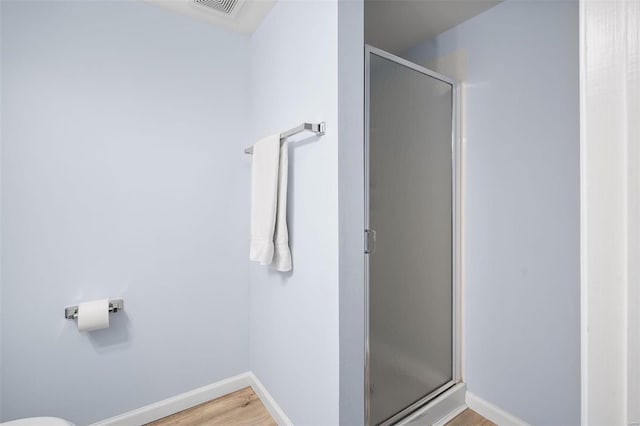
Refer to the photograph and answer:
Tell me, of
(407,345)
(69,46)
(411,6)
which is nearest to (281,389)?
(407,345)

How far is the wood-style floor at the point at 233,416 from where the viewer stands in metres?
1.60

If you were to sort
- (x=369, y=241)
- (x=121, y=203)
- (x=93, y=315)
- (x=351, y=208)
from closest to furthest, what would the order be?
1. (x=351, y=208)
2. (x=369, y=241)
3. (x=93, y=315)
4. (x=121, y=203)

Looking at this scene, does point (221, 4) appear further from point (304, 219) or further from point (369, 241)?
point (369, 241)

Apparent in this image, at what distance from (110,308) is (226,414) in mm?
847

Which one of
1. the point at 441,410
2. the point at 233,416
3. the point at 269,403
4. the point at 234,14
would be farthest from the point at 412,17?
the point at 233,416

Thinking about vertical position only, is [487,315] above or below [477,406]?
above

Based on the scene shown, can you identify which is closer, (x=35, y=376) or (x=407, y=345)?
(x=35, y=376)

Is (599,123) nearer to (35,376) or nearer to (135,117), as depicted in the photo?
(135,117)

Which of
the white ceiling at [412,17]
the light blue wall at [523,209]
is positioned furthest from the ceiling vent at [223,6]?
the light blue wall at [523,209]

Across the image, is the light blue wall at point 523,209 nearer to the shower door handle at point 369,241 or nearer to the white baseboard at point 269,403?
the shower door handle at point 369,241

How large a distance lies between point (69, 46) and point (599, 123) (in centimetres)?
196

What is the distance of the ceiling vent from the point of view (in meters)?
1.54

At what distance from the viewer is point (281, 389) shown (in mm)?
1555

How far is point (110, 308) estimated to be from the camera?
1470mm
